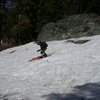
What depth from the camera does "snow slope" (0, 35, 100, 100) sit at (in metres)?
6.16

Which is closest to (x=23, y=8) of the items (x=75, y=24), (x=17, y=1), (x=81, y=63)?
(x=17, y=1)

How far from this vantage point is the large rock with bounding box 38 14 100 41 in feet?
48.4

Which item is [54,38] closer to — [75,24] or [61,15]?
[75,24]

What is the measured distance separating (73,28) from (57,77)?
8144mm

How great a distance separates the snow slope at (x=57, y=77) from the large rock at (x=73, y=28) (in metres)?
3.73

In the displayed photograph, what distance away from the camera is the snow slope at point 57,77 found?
6.16 meters

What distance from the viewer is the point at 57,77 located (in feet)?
25.2

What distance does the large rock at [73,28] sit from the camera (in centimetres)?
1475

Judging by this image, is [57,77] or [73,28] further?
Result: [73,28]

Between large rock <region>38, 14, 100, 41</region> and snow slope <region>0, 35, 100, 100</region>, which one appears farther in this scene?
large rock <region>38, 14, 100, 41</region>

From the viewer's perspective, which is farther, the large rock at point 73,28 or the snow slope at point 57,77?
the large rock at point 73,28

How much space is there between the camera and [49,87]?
6895 millimetres

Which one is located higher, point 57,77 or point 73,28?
point 57,77

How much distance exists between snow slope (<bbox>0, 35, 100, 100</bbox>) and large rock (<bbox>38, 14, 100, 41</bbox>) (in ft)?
12.2
